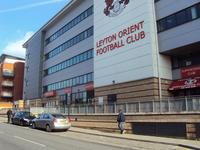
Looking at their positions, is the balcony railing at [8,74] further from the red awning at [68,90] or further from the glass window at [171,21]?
the glass window at [171,21]

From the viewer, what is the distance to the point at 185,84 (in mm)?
28609

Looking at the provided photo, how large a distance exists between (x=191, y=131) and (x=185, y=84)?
1091 centimetres

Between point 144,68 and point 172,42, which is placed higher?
point 172,42

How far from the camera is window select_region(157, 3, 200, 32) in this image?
89.8 feet

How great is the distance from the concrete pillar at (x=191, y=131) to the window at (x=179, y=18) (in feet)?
40.5

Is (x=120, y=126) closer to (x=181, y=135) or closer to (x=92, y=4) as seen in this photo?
A: (x=181, y=135)

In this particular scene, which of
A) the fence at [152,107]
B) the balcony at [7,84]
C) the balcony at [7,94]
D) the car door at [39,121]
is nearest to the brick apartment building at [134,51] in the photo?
the fence at [152,107]

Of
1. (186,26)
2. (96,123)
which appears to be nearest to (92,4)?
(186,26)

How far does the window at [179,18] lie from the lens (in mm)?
27375

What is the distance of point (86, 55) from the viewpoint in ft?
148

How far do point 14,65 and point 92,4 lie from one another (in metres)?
53.4

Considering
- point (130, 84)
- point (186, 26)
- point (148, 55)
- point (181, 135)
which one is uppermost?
point (186, 26)

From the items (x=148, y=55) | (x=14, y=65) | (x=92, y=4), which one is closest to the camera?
(x=148, y=55)

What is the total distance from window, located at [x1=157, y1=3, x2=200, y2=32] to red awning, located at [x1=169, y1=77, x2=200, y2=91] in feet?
17.9
